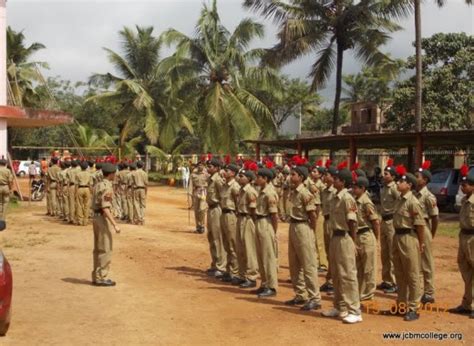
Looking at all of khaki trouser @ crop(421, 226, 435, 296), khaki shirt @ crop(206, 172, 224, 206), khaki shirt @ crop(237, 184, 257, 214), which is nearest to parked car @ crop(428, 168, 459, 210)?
khaki shirt @ crop(206, 172, 224, 206)

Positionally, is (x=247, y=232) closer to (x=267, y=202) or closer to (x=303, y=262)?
(x=267, y=202)

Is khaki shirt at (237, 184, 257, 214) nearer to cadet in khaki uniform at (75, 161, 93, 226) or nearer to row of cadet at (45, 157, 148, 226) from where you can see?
row of cadet at (45, 157, 148, 226)

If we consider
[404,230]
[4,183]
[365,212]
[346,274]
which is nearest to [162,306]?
[346,274]

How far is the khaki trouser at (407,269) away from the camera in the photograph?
736cm

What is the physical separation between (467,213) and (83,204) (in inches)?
452

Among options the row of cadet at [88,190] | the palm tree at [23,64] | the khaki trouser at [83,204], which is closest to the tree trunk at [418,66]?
the row of cadet at [88,190]

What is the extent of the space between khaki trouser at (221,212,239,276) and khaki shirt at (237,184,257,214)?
55 centimetres

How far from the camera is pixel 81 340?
6418mm

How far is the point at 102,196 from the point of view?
906 centimetres

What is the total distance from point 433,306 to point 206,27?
23743 mm

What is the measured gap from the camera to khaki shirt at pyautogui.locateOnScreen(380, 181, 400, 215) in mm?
9031

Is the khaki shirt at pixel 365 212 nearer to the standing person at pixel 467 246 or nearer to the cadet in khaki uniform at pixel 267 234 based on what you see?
the standing person at pixel 467 246

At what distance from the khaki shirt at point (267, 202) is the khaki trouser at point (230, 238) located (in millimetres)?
1066

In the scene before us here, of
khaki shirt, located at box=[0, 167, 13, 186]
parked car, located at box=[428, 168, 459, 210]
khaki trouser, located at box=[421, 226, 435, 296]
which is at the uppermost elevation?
khaki shirt, located at box=[0, 167, 13, 186]
